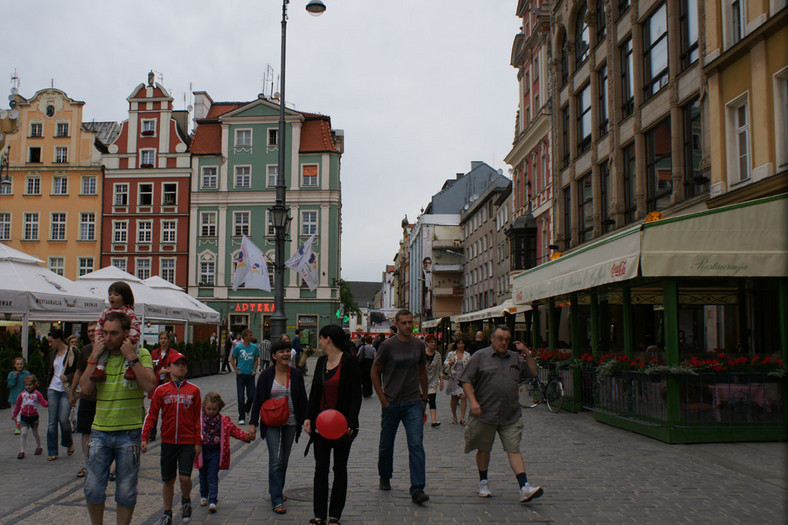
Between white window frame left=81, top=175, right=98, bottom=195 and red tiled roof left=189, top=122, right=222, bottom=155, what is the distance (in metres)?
7.07

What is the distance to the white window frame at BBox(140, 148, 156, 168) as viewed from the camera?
166 ft

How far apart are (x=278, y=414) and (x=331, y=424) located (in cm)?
110

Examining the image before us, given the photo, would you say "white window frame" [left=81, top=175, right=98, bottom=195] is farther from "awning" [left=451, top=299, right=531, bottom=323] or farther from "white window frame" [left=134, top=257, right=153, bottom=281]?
"awning" [left=451, top=299, right=531, bottom=323]

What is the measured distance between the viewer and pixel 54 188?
5050 centimetres

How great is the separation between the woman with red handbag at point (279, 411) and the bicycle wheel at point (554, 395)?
31.9ft

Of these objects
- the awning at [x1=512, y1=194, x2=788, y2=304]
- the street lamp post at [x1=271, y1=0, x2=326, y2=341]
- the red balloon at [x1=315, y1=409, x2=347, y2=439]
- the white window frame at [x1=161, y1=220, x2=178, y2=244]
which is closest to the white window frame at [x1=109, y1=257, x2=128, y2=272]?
the white window frame at [x1=161, y1=220, x2=178, y2=244]

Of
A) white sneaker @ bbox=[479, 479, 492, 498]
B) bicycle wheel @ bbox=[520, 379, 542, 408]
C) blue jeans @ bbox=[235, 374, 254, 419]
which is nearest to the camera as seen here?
white sneaker @ bbox=[479, 479, 492, 498]

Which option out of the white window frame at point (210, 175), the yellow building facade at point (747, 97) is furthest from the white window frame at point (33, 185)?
the yellow building facade at point (747, 97)

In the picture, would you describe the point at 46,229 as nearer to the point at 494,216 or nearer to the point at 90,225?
the point at 90,225

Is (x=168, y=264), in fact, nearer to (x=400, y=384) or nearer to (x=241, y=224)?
(x=241, y=224)

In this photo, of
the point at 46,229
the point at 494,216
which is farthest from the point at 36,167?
the point at 494,216

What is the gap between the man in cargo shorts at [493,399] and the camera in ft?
23.8

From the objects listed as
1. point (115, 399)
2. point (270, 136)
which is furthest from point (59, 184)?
point (115, 399)

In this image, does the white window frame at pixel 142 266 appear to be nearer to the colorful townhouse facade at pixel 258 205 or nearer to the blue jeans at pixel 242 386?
the colorful townhouse facade at pixel 258 205
